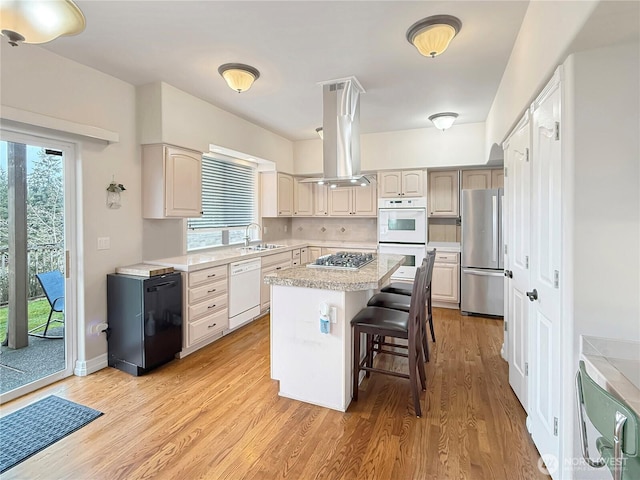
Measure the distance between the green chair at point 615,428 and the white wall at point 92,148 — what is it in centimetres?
347

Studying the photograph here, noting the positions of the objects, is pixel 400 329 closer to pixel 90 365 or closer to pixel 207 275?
pixel 207 275

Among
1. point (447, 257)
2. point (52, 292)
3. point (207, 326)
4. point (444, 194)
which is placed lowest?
point (207, 326)

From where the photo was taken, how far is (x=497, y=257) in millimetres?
4387

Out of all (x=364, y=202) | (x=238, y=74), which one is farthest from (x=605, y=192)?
(x=364, y=202)

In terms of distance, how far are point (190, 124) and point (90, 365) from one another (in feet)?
8.36

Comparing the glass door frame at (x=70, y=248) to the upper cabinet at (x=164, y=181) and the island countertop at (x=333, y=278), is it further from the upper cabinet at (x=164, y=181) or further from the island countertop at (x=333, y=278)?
the island countertop at (x=333, y=278)

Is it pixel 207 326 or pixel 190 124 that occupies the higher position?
pixel 190 124

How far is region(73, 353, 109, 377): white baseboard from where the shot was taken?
9.47 ft

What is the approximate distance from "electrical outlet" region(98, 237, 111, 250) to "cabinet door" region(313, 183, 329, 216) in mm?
3501

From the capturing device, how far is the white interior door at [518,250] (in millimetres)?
2221

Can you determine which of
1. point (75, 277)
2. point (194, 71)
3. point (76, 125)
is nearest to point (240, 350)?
point (75, 277)

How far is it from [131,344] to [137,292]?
0.47 metres

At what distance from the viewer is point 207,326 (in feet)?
11.4

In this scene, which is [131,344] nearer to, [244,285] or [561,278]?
[244,285]
